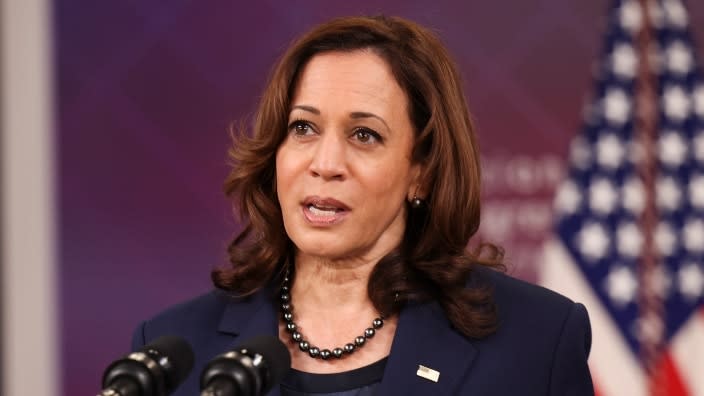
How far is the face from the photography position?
1878mm

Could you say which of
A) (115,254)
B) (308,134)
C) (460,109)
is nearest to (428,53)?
(460,109)

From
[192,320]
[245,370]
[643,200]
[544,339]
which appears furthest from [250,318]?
[643,200]

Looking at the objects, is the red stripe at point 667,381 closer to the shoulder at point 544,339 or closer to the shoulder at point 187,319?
the shoulder at point 544,339

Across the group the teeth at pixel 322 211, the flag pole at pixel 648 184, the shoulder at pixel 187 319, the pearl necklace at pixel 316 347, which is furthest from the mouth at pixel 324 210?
the flag pole at pixel 648 184

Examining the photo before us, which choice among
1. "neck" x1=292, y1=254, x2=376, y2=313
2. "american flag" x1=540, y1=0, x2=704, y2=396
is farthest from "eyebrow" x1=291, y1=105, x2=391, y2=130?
"american flag" x1=540, y1=0, x2=704, y2=396

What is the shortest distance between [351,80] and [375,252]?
358mm

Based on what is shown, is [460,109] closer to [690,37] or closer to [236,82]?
[236,82]

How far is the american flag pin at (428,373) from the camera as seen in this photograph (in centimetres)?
184

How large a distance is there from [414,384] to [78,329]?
172 centimetres

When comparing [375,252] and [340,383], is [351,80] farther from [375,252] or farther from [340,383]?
[340,383]

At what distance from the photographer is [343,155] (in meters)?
1.87

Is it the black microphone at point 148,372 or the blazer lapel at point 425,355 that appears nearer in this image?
the black microphone at point 148,372

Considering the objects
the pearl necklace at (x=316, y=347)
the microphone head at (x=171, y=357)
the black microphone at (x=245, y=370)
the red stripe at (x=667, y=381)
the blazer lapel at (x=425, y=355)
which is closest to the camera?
the black microphone at (x=245, y=370)

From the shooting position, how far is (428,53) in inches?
79.0
